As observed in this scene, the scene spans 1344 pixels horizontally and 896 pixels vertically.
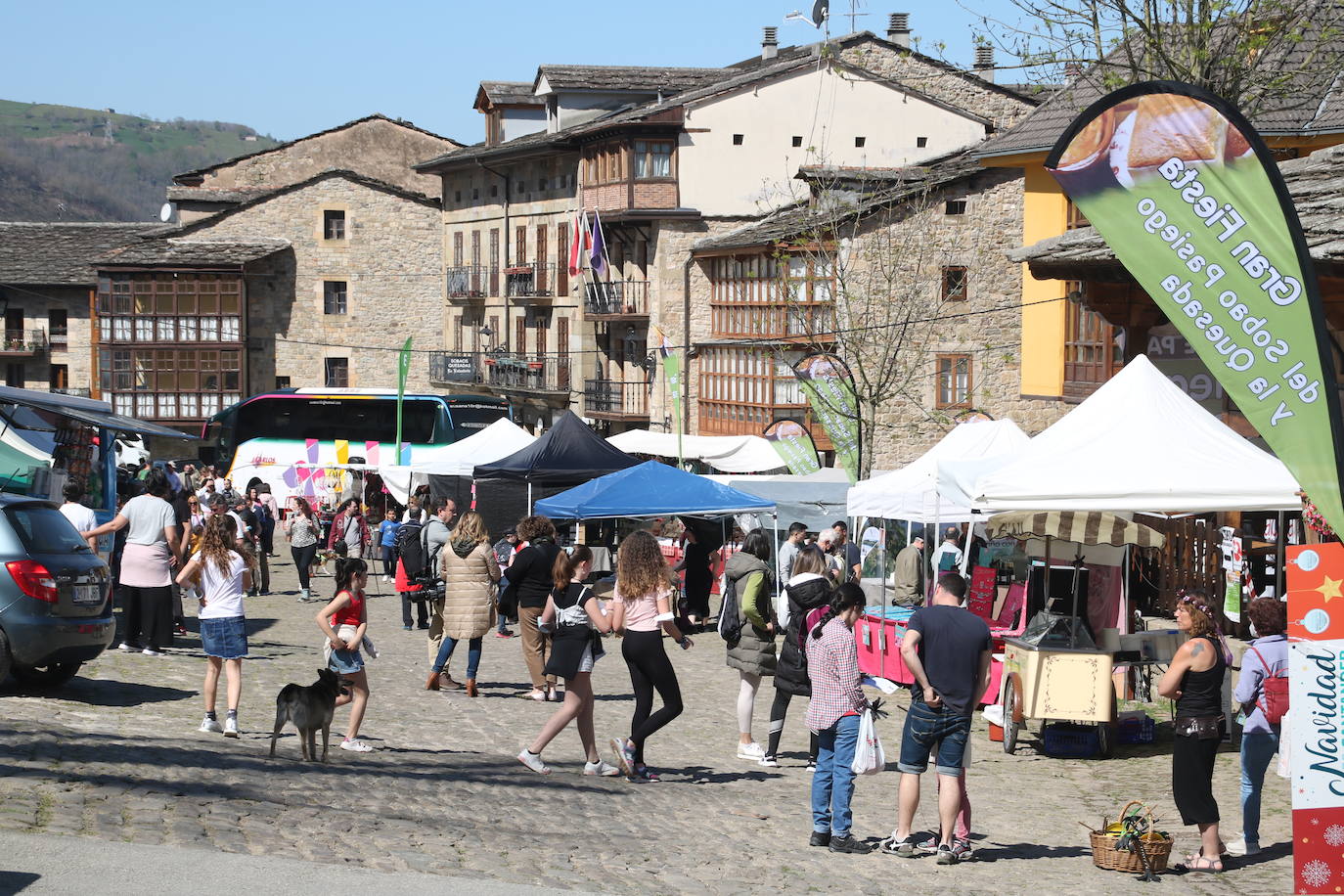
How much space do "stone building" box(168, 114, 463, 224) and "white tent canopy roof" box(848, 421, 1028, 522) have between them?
5344cm

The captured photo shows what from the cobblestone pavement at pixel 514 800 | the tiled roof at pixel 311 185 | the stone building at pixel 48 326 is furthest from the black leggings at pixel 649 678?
the stone building at pixel 48 326

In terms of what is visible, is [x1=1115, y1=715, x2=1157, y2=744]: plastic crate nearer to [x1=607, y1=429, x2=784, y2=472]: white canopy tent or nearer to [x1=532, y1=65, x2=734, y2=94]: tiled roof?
[x1=607, y1=429, x2=784, y2=472]: white canopy tent

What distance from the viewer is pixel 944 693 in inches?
343

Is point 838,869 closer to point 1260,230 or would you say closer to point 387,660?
point 1260,230

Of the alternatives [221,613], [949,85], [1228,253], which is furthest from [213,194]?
[1228,253]

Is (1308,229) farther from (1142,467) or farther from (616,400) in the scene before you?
(616,400)

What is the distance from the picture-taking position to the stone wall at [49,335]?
64.9 m

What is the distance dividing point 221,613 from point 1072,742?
663 cm

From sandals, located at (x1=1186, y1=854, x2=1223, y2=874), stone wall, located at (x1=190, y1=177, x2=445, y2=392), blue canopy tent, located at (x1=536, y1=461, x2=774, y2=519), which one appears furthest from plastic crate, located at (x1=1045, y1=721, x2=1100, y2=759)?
stone wall, located at (x1=190, y1=177, x2=445, y2=392)

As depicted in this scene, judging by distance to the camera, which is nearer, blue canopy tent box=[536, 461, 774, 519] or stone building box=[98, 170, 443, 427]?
blue canopy tent box=[536, 461, 774, 519]

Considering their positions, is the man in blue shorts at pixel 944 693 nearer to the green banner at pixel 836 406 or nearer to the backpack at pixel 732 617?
the backpack at pixel 732 617

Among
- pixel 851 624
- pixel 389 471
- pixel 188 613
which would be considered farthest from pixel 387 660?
pixel 389 471

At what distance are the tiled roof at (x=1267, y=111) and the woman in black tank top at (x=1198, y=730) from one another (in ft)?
25.6

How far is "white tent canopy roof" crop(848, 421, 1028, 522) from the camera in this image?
1764cm
